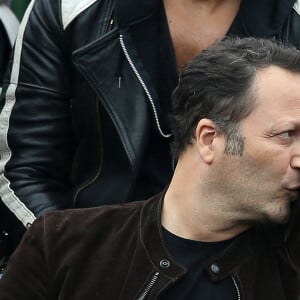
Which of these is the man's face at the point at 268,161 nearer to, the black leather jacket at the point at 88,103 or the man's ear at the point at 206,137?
the man's ear at the point at 206,137

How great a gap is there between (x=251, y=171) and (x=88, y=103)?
33.1 inches

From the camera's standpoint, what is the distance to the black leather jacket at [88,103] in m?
2.84

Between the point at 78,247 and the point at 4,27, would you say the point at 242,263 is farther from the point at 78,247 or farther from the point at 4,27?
the point at 4,27

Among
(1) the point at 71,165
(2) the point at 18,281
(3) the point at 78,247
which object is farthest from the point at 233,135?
(1) the point at 71,165

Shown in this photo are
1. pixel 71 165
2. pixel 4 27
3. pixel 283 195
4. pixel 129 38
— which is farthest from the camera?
pixel 4 27

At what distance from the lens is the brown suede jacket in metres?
2.27

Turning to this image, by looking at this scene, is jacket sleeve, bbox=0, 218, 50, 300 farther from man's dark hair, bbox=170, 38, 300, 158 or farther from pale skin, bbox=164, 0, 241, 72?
pale skin, bbox=164, 0, 241, 72

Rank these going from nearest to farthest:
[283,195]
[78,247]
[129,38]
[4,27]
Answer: [283,195] → [78,247] → [129,38] → [4,27]

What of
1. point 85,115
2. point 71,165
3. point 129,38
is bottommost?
point 71,165

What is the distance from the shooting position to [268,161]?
219 cm

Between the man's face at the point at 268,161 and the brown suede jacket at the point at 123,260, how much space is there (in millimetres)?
75

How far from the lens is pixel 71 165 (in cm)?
305

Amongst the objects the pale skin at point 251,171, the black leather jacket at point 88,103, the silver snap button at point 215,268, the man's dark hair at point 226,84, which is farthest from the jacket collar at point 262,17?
the silver snap button at point 215,268

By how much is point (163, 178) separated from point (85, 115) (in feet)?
A: 0.97
